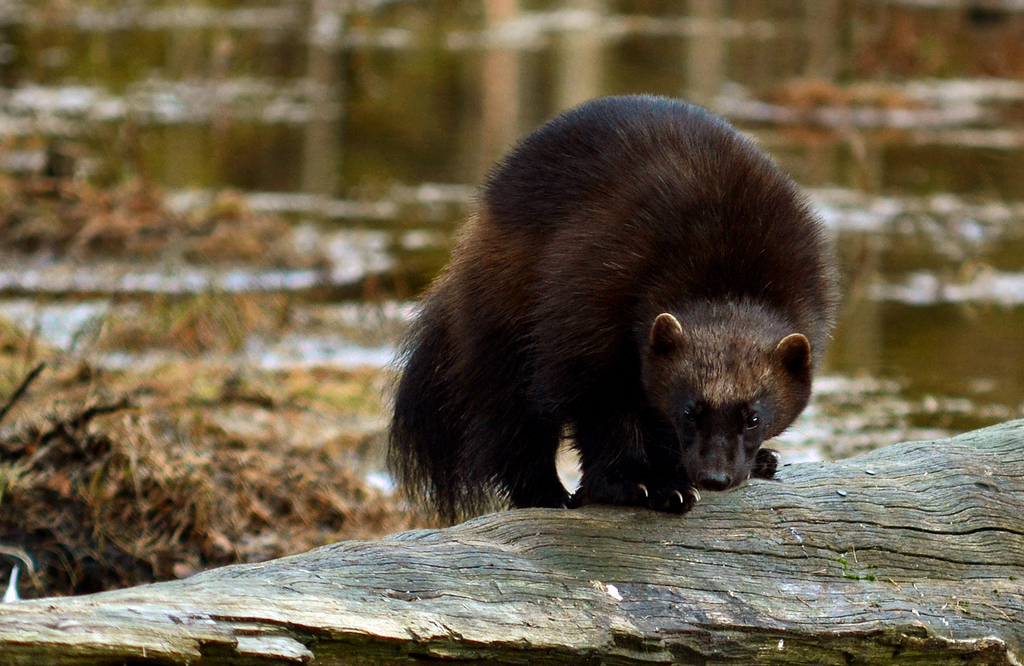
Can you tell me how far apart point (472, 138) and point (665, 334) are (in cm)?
1128

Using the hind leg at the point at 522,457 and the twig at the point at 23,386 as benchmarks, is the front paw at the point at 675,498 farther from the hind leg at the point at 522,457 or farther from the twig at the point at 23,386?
the twig at the point at 23,386

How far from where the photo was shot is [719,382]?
3225 mm

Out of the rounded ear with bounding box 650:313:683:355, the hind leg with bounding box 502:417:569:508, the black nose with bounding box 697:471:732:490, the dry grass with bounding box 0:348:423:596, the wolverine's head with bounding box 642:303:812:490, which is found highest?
the rounded ear with bounding box 650:313:683:355

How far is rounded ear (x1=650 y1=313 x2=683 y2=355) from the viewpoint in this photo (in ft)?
10.4

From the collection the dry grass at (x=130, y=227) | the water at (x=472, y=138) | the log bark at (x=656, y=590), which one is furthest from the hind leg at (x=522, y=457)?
the dry grass at (x=130, y=227)

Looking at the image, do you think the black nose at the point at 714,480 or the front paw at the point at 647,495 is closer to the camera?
the black nose at the point at 714,480

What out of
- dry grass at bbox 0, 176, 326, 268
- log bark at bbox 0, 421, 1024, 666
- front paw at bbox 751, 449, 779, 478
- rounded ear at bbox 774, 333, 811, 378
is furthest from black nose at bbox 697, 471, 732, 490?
dry grass at bbox 0, 176, 326, 268

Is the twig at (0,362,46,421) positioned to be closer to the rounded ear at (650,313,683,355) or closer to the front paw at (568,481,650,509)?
the front paw at (568,481,650,509)

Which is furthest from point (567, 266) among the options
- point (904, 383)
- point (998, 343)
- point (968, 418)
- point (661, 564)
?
point (998, 343)

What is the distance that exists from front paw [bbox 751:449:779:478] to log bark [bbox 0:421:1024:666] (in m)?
0.04

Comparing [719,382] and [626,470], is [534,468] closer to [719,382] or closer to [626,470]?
[626,470]

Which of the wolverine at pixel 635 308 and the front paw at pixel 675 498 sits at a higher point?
the wolverine at pixel 635 308

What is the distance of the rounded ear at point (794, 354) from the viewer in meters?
3.26

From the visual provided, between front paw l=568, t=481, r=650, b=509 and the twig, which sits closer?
front paw l=568, t=481, r=650, b=509
